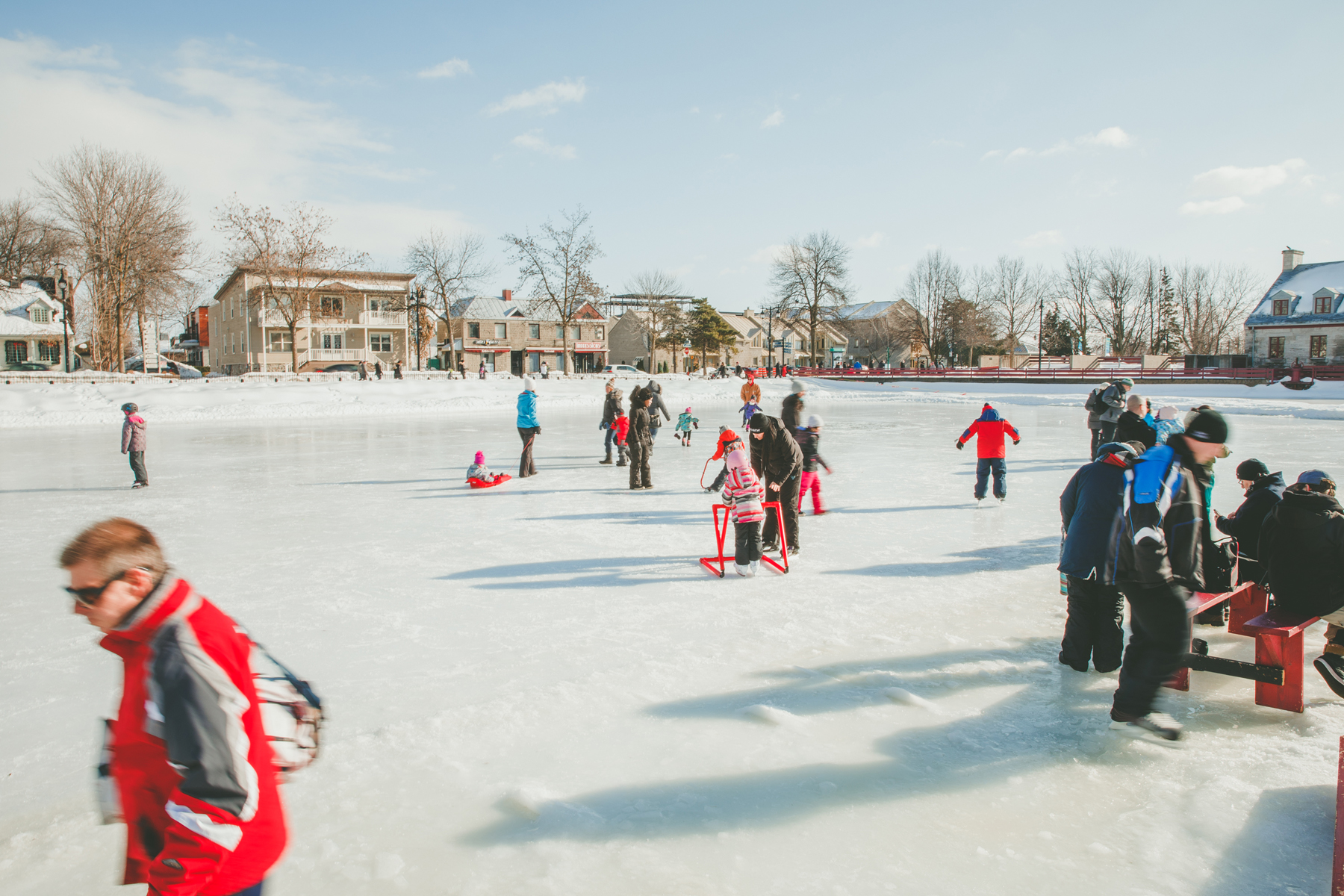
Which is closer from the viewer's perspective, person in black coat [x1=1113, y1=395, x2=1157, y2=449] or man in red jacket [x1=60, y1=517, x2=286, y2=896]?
man in red jacket [x1=60, y1=517, x2=286, y2=896]

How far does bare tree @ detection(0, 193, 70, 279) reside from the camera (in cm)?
4309

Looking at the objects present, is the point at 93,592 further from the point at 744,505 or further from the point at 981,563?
the point at 981,563

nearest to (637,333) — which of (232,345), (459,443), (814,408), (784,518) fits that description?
(232,345)

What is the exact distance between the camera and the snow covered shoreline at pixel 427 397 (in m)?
24.1

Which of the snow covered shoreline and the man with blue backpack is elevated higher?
the snow covered shoreline

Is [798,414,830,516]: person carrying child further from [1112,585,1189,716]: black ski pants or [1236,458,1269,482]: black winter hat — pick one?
[1112,585,1189,716]: black ski pants

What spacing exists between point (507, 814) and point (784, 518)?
4.22 m

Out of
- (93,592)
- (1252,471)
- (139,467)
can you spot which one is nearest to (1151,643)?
(1252,471)

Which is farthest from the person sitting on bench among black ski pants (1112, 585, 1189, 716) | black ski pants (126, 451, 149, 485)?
black ski pants (126, 451, 149, 485)

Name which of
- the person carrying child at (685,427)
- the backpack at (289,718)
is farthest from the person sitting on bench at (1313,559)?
the person carrying child at (685,427)

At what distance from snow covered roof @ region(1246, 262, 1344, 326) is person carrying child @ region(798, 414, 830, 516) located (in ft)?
153

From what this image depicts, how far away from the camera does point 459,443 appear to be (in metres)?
17.0

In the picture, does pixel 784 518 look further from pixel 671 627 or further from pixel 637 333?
pixel 637 333

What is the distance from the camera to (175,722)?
1.50 meters
